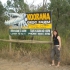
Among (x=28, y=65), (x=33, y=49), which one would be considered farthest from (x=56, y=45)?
(x=33, y=49)

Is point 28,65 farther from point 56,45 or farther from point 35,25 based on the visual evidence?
point 35,25

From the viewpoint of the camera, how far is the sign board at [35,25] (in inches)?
438

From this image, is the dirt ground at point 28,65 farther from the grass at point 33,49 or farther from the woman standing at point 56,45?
the grass at point 33,49

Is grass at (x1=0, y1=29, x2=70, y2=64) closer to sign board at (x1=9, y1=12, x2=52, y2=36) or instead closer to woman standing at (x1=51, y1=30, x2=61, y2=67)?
woman standing at (x1=51, y1=30, x2=61, y2=67)

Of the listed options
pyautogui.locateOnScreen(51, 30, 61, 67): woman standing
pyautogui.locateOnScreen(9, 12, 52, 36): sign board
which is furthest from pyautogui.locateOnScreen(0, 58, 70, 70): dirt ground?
pyautogui.locateOnScreen(9, 12, 52, 36): sign board

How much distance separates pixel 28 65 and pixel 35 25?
206 centimetres

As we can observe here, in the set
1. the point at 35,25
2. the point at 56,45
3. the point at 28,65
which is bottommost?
the point at 28,65

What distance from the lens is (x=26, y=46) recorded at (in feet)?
39.5

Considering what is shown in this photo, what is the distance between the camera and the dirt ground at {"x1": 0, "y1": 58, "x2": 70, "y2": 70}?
988 cm

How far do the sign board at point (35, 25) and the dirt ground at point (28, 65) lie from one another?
1.40 meters

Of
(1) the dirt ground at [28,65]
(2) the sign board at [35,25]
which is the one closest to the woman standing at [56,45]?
(1) the dirt ground at [28,65]

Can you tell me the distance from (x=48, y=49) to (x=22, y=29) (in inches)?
63.4

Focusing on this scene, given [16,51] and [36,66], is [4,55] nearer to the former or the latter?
[16,51]

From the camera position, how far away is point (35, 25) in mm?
11383
